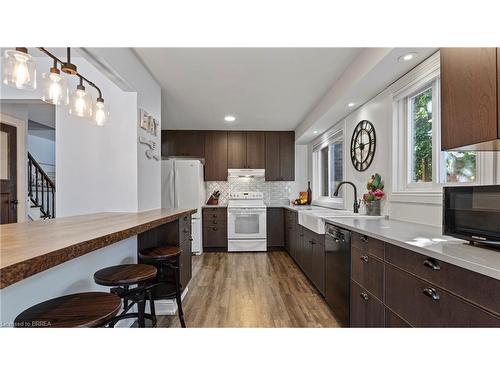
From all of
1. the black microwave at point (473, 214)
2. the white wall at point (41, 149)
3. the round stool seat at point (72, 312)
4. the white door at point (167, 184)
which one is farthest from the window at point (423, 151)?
the white wall at point (41, 149)

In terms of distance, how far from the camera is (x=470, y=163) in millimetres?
1593

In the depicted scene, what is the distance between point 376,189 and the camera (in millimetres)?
2535

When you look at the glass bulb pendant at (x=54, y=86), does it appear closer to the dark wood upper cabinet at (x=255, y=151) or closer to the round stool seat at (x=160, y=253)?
the round stool seat at (x=160, y=253)

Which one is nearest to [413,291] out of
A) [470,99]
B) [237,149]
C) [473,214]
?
[473,214]

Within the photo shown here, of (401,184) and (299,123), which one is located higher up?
(299,123)

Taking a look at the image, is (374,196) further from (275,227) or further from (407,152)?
(275,227)

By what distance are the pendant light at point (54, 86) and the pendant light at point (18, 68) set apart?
196 millimetres

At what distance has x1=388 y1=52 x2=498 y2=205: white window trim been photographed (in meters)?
1.46

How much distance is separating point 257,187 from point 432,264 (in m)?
4.31

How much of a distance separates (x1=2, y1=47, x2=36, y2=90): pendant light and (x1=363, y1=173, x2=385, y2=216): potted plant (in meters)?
2.72

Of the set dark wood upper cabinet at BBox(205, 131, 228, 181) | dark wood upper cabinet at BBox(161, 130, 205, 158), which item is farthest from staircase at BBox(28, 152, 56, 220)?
dark wood upper cabinet at BBox(205, 131, 228, 181)
